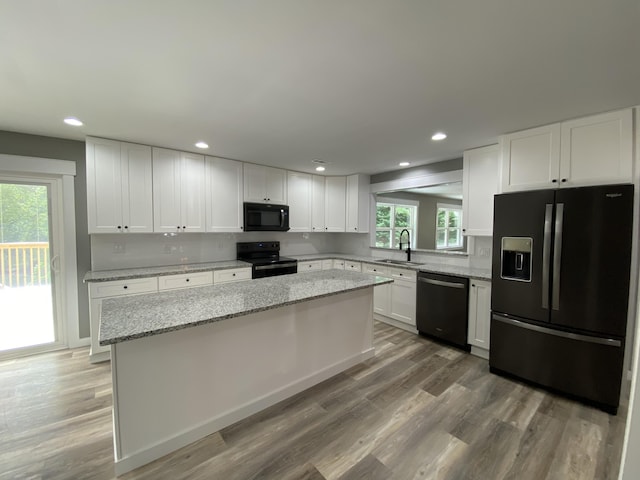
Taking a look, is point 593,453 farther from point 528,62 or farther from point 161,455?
point 161,455

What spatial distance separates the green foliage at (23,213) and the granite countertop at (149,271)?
72 centimetres

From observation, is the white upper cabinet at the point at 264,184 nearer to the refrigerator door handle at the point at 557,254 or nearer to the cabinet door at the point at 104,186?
the cabinet door at the point at 104,186

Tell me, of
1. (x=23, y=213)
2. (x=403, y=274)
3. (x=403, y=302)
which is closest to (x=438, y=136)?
(x=403, y=274)

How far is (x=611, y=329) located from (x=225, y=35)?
337 cm

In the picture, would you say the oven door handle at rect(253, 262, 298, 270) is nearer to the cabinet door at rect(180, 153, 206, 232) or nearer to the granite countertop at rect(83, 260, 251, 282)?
the granite countertop at rect(83, 260, 251, 282)

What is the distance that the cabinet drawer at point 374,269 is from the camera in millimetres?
4168

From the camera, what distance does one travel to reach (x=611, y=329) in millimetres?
2145

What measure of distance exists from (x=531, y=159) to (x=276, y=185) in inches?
132

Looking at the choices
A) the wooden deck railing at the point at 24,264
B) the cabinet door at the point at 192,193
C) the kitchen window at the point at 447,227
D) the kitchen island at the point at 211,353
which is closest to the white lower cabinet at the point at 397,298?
the kitchen window at the point at 447,227

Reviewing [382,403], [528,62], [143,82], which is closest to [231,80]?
[143,82]

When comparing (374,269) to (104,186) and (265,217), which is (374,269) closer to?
(265,217)

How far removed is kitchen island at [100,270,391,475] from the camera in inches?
63.3

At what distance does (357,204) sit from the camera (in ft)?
16.0

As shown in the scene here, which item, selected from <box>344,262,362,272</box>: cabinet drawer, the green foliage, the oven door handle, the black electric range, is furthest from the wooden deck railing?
<box>344,262,362,272</box>: cabinet drawer
